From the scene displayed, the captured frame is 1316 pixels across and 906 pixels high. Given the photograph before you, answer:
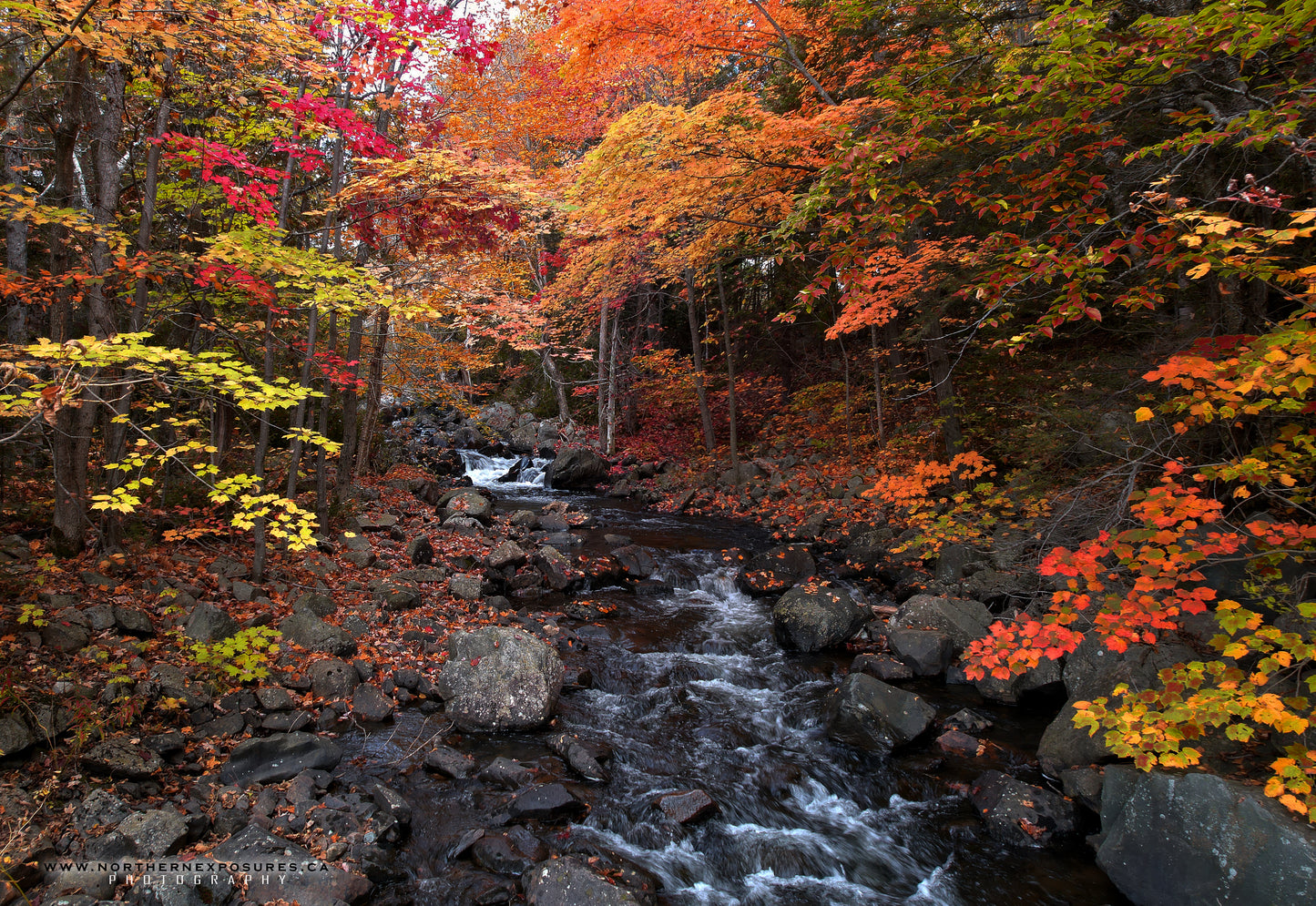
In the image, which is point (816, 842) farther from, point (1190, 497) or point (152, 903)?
point (152, 903)

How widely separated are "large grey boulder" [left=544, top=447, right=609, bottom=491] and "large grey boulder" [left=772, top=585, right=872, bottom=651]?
10.8 meters

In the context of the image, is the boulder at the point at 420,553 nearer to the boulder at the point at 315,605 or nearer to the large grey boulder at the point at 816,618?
the boulder at the point at 315,605

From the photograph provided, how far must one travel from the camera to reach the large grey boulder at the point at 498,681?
621 cm

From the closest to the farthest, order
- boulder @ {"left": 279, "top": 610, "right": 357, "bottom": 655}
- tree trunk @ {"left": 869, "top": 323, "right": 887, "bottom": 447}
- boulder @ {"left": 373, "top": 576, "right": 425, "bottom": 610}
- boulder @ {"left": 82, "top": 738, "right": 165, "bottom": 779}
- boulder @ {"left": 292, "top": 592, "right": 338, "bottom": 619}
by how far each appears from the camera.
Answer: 1. boulder @ {"left": 82, "top": 738, "right": 165, "bottom": 779}
2. boulder @ {"left": 279, "top": 610, "right": 357, "bottom": 655}
3. boulder @ {"left": 292, "top": 592, "right": 338, "bottom": 619}
4. boulder @ {"left": 373, "top": 576, "right": 425, "bottom": 610}
5. tree trunk @ {"left": 869, "top": 323, "right": 887, "bottom": 447}

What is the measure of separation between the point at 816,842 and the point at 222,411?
1010 centimetres

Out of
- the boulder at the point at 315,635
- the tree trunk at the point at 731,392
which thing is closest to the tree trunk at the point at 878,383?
the tree trunk at the point at 731,392

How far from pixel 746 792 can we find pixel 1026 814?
2.34 metres

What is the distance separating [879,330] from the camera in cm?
1622

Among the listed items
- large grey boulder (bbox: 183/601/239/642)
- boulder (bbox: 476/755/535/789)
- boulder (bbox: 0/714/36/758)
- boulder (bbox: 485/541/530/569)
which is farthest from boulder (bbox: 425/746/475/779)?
boulder (bbox: 485/541/530/569)

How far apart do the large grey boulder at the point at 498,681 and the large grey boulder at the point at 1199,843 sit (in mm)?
5002

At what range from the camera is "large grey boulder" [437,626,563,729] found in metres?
6.21

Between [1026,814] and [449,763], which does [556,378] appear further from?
[1026,814]

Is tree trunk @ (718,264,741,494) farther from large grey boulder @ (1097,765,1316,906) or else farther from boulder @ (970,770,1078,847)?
large grey boulder @ (1097,765,1316,906)

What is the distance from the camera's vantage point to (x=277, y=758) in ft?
16.7
